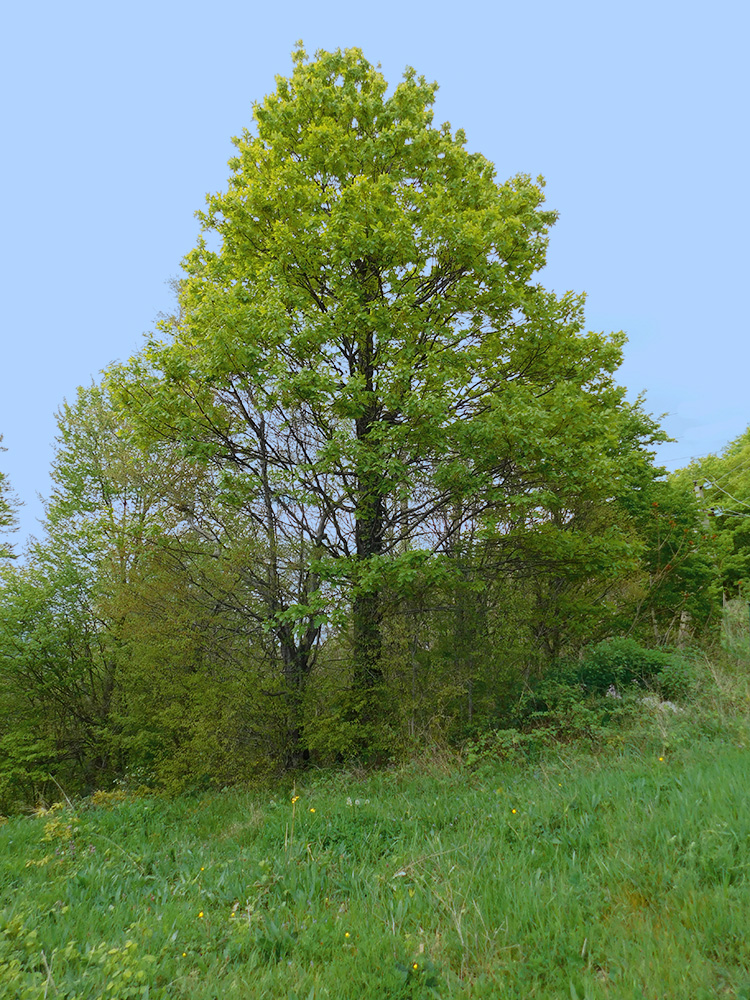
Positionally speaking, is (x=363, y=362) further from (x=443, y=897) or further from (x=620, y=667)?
(x=443, y=897)

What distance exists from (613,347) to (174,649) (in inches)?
351

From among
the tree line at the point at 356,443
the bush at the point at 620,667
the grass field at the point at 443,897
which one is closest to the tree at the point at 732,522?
the bush at the point at 620,667

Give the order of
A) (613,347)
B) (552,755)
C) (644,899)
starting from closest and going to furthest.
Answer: (644,899)
(552,755)
(613,347)

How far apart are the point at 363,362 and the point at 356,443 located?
216 centimetres

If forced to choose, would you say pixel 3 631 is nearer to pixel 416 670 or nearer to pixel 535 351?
pixel 416 670

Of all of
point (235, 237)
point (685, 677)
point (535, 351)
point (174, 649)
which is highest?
point (235, 237)

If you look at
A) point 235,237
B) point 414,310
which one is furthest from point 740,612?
point 235,237

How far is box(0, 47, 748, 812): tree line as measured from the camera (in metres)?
8.11

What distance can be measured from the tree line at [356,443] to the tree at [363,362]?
0.17ft

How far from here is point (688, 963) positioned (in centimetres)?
248

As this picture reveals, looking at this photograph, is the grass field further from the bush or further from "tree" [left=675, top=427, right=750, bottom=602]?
"tree" [left=675, top=427, right=750, bottom=602]

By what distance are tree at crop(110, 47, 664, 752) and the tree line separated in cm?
5

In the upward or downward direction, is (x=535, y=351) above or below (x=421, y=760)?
above

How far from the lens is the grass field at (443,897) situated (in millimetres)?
2752
